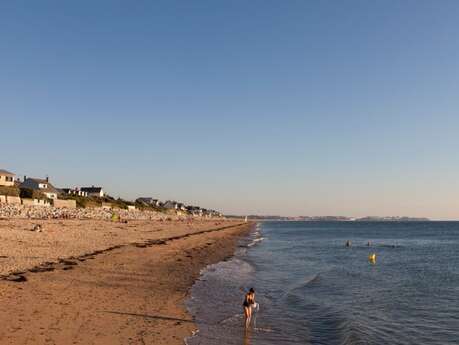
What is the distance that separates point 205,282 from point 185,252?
18.7m

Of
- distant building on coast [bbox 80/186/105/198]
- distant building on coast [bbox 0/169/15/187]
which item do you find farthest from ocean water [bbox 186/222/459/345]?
distant building on coast [bbox 80/186/105/198]

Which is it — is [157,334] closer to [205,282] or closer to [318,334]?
[318,334]

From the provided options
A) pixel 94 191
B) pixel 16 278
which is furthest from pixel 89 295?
pixel 94 191

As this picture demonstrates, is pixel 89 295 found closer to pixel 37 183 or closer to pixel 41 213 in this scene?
pixel 41 213

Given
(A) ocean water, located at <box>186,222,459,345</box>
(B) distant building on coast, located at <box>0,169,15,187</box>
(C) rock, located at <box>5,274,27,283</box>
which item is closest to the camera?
(A) ocean water, located at <box>186,222,459,345</box>

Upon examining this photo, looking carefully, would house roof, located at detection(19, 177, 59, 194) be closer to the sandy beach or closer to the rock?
the sandy beach

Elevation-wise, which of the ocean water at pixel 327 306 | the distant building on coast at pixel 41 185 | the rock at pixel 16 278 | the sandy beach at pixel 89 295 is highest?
the distant building on coast at pixel 41 185

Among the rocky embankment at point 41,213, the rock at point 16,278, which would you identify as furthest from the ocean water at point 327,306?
the rocky embankment at point 41,213

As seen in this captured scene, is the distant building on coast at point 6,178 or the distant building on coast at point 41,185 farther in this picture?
the distant building on coast at point 41,185

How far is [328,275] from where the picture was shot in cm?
3841

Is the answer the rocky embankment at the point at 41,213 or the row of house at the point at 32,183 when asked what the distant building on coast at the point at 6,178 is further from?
the rocky embankment at the point at 41,213

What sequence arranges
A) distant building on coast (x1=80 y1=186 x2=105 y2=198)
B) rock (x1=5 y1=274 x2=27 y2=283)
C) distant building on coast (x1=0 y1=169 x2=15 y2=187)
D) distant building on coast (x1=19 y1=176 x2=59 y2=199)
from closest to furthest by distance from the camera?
1. rock (x1=5 y1=274 x2=27 y2=283)
2. distant building on coast (x1=0 y1=169 x2=15 y2=187)
3. distant building on coast (x1=19 y1=176 x2=59 y2=199)
4. distant building on coast (x1=80 y1=186 x2=105 y2=198)

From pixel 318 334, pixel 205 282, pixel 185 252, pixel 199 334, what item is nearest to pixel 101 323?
pixel 199 334

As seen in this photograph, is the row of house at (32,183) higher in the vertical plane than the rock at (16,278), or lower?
higher
